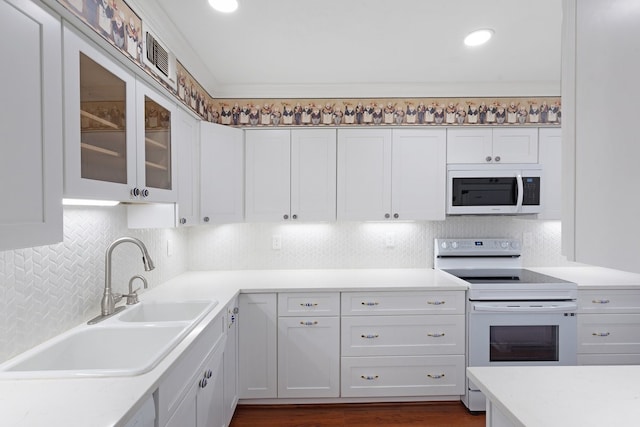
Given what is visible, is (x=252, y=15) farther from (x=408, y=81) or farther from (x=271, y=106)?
(x=408, y=81)

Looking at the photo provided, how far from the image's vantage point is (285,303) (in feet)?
7.41

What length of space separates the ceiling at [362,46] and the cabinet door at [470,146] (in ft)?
1.26

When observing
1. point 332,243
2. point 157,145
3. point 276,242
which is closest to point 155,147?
point 157,145

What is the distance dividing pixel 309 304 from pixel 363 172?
1134 millimetres

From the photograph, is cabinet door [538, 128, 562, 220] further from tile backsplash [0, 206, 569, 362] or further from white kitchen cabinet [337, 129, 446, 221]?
white kitchen cabinet [337, 129, 446, 221]

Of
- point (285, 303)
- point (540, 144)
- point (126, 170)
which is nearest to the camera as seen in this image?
point (126, 170)

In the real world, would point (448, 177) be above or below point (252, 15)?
below

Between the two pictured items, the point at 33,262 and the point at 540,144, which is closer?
the point at 33,262

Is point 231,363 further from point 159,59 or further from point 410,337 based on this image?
point 159,59

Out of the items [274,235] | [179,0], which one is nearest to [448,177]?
[274,235]

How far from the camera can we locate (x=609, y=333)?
2.33 meters

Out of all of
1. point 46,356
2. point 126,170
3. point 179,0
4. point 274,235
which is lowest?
point 46,356

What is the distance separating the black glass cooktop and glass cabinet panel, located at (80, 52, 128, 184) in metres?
2.38

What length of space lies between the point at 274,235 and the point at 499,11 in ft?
7.25
